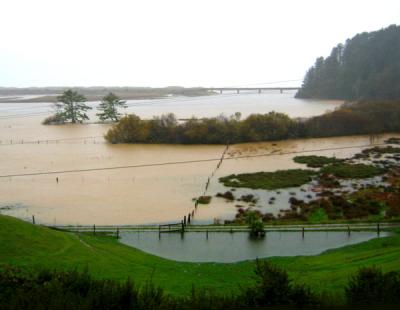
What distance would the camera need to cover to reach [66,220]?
1822cm

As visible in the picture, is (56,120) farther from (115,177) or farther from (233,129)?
(115,177)

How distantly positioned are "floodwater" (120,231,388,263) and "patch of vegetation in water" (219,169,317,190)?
7.79m

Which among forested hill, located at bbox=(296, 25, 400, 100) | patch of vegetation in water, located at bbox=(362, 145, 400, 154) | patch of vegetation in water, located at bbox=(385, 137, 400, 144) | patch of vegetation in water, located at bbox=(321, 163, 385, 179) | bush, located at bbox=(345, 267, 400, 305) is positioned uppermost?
forested hill, located at bbox=(296, 25, 400, 100)

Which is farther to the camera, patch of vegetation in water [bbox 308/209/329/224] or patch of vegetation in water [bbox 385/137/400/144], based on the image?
patch of vegetation in water [bbox 385/137/400/144]

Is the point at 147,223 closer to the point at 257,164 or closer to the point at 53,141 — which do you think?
the point at 257,164

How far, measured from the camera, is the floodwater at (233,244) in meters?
13.6

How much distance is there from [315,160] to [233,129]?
37.6 ft

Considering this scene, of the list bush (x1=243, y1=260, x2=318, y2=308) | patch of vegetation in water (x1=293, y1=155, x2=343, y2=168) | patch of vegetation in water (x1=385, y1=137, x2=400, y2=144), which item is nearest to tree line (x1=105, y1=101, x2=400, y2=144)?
patch of vegetation in water (x1=385, y1=137, x2=400, y2=144)

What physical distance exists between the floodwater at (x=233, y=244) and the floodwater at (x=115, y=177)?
2.39 metres

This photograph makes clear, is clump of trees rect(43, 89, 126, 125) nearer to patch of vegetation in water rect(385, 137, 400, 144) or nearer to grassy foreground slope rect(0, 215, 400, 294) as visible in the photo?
patch of vegetation in water rect(385, 137, 400, 144)

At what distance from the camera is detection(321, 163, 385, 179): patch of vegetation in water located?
24.9m

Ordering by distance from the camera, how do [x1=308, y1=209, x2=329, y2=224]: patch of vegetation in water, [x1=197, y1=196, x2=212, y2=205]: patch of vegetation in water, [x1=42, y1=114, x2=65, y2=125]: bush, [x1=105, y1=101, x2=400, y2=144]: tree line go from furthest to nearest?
[x1=42, y1=114, x2=65, y2=125]: bush → [x1=105, y1=101, x2=400, y2=144]: tree line → [x1=197, y1=196, x2=212, y2=205]: patch of vegetation in water → [x1=308, y1=209, x2=329, y2=224]: patch of vegetation in water

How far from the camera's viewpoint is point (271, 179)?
80.0 feet

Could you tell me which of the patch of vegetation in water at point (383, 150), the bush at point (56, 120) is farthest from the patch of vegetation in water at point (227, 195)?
the bush at point (56, 120)
